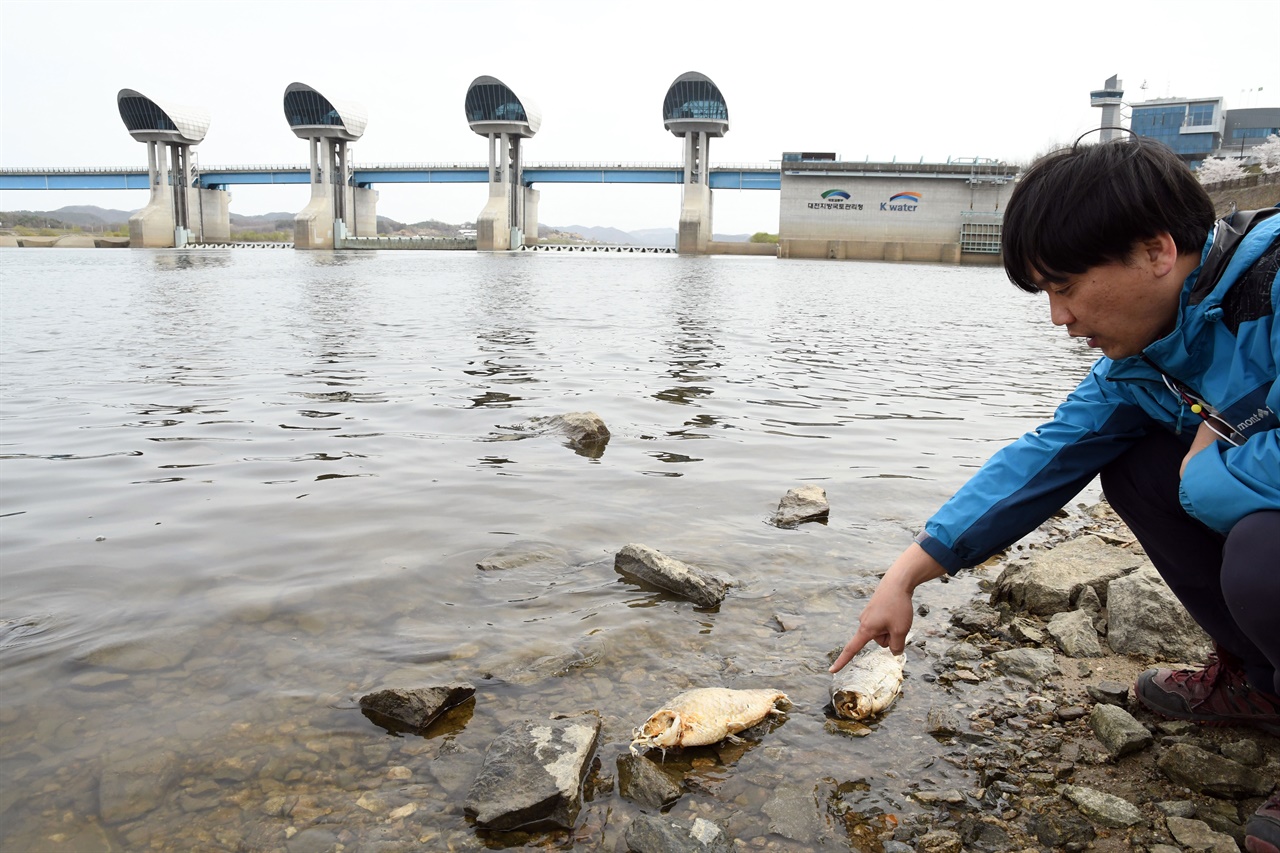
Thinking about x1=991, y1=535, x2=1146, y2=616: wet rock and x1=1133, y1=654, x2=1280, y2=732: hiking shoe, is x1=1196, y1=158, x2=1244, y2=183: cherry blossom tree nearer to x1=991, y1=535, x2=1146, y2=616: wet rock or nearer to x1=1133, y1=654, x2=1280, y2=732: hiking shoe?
x1=991, y1=535, x2=1146, y2=616: wet rock

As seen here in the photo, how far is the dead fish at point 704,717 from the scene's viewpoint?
2.20 metres

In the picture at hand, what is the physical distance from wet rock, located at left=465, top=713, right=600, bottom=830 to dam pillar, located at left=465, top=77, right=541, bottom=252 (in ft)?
243

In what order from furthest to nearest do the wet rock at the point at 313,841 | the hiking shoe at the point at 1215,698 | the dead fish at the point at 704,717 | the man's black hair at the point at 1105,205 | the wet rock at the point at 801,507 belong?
1. the wet rock at the point at 801,507
2. the dead fish at the point at 704,717
3. the hiking shoe at the point at 1215,698
4. the wet rock at the point at 313,841
5. the man's black hair at the point at 1105,205

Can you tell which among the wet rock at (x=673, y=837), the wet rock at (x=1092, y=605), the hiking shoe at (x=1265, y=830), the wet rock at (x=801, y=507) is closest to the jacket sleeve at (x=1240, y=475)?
the hiking shoe at (x=1265, y=830)

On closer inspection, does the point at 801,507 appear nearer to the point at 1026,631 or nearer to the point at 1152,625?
the point at 1026,631

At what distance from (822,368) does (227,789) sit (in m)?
8.41

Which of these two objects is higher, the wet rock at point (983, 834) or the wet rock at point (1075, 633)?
the wet rock at point (1075, 633)

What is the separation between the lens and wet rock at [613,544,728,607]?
10.4 feet

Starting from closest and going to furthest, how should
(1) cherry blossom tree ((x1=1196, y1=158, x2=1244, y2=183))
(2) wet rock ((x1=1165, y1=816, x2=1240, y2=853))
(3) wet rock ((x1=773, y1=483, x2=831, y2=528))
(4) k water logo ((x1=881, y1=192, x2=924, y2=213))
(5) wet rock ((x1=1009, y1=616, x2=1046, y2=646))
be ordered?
1. (2) wet rock ((x1=1165, y1=816, x2=1240, y2=853))
2. (5) wet rock ((x1=1009, y1=616, x2=1046, y2=646))
3. (3) wet rock ((x1=773, y1=483, x2=831, y2=528))
4. (1) cherry blossom tree ((x1=1196, y1=158, x2=1244, y2=183))
5. (4) k water logo ((x1=881, y1=192, x2=924, y2=213))

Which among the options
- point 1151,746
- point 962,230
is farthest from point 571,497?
point 962,230

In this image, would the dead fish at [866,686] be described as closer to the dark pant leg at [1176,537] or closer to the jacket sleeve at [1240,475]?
the dark pant leg at [1176,537]

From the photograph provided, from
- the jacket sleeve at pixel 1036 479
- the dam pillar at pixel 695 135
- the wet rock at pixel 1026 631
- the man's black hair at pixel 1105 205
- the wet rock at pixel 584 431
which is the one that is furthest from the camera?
the dam pillar at pixel 695 135

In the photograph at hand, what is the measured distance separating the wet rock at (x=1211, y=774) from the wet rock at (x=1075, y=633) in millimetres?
678

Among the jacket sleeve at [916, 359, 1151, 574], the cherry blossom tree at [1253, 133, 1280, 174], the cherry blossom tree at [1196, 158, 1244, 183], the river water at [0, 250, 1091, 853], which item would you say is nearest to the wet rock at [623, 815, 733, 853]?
the river water at [0, 250, 1091, 853]
